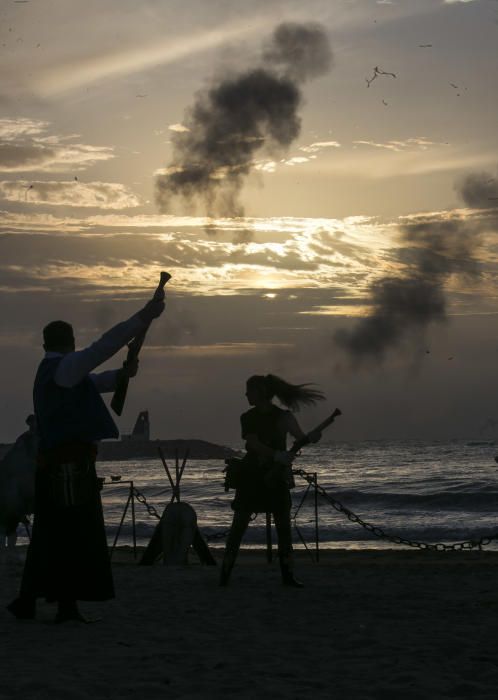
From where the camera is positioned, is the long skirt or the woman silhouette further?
the woman silhouette

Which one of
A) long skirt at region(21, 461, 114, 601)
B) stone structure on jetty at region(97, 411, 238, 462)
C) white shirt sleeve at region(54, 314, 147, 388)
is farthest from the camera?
stone structure on jetty at region(97, 411, 238, 462)

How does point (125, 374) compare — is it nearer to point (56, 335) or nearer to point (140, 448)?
point (56, 335)

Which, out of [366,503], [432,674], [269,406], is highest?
[269,406]

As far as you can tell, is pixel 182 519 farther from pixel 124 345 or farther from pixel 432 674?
pixel 432 674

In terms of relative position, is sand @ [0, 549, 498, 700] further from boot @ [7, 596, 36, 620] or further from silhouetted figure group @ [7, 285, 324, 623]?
silhouetted figure group @ [7, 285, 324, 623]

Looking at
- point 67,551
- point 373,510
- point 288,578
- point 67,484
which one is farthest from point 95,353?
point 373,510

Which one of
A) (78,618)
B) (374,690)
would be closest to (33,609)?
(78,618)

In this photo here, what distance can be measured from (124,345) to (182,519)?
710 cm

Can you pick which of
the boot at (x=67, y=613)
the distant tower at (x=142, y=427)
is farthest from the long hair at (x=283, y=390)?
the distant tower at (x=142, y=427)

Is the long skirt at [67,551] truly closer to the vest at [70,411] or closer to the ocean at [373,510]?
the vest at [70,411]

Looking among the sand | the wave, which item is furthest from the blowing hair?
the wave

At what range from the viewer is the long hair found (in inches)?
355

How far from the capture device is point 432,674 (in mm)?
5520

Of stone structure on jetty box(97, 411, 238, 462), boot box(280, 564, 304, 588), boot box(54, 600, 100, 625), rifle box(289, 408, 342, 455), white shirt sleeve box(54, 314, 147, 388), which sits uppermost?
white shirt sleeve box(54, 314, 147, 388)
